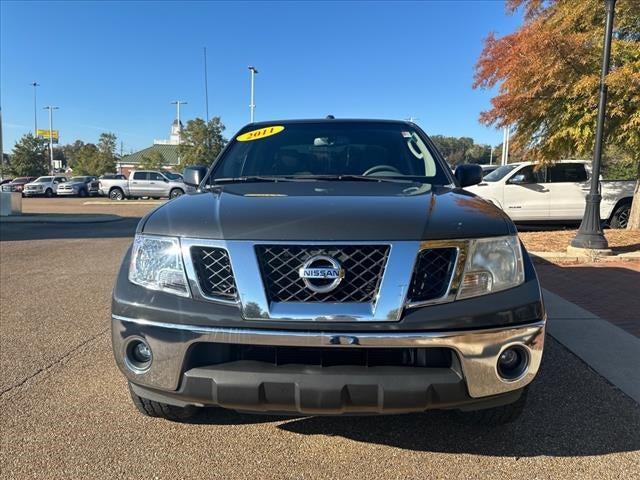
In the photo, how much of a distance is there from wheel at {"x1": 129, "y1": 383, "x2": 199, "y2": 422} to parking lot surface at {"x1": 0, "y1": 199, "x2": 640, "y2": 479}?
0.12 metres

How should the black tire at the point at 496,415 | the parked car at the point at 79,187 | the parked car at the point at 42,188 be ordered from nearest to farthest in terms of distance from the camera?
the black tire at the point at 496,415 → the parked car at the point at 79,187 → the parked car at the point at 42,188

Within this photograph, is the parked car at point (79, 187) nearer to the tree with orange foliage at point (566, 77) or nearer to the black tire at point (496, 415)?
the tree with orange foliage at point (566, 77)

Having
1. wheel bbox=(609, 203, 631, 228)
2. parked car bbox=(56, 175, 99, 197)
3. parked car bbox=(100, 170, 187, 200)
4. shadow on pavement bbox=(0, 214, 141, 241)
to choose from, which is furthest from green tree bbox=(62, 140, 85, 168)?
wheel bbox=(609, 203, 631, 228)

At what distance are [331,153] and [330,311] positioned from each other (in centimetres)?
191

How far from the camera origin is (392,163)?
370cm

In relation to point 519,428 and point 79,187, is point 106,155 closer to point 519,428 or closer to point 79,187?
point 79,187

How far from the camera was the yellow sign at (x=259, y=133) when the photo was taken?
13.2ft

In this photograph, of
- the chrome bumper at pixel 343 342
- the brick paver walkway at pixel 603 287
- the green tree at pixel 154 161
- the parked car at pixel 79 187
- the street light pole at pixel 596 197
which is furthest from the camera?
the green tree at pixel 154 161

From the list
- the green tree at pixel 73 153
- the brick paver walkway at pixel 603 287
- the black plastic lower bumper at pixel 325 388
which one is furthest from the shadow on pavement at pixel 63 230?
the green tree at pixel 73 153

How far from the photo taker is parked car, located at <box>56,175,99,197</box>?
126 feet

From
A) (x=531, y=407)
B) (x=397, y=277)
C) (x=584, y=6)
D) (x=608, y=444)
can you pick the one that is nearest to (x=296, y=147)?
(x=397, y=277)

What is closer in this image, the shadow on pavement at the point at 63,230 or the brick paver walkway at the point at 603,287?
the brick paver walkway at the point at 603,287

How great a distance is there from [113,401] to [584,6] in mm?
9476

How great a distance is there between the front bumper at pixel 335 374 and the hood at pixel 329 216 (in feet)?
1.35
